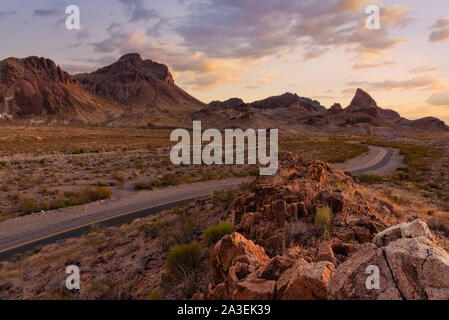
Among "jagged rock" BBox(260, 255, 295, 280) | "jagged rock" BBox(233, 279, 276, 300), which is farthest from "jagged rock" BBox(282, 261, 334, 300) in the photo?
"jagged rock" BBox(260, 255, 295, 280)

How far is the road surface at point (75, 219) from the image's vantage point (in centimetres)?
1167

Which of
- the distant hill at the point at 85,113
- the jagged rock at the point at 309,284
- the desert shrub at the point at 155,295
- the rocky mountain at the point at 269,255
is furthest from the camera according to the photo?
the distant hill at the point at 85,113

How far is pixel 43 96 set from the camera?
139 meters

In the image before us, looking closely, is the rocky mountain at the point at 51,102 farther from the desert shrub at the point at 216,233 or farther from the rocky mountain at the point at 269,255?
the desert shrub at the point at 216,233

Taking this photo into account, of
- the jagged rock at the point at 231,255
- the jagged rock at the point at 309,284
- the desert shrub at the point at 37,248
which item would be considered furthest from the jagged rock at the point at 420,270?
the desert shrub at the point at 37,248

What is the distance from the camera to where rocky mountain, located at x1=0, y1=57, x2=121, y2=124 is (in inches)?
5010

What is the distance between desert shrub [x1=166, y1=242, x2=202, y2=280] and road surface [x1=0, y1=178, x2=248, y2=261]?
7.71 meters

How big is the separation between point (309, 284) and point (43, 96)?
171948 millimetres

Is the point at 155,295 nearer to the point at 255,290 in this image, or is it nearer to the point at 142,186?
A: the point at 255,290

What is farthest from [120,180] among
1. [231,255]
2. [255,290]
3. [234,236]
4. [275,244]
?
[255,290]

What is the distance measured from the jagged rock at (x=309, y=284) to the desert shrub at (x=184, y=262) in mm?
3691

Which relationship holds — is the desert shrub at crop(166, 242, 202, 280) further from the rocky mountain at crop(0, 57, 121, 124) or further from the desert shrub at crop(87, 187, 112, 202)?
the rocky mountain at crop(0, 57, 121, 124)

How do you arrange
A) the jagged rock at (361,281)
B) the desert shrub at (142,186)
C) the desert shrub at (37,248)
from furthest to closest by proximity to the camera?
the desert shrub at (142,186), the desert shrub at (37,248), the jagged rock at (361,281)
